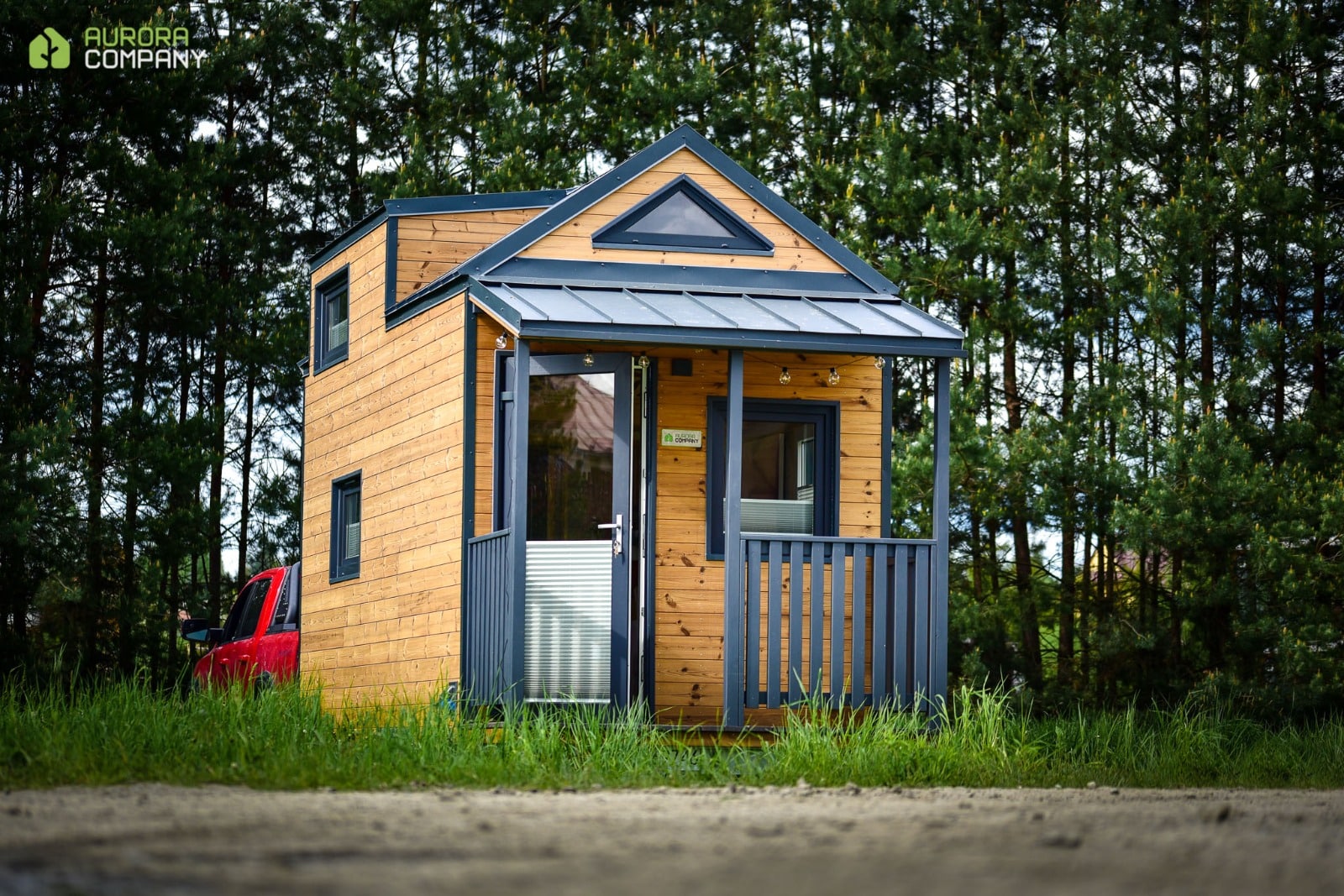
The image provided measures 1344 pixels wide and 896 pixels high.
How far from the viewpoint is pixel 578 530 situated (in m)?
11.1

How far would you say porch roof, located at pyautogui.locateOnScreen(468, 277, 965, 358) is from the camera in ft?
34.0

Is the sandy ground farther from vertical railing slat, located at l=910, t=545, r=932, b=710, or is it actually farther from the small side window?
the small side window

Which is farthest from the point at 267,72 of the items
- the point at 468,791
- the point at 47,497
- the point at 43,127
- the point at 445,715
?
the point at 468,791

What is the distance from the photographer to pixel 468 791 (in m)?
7.20

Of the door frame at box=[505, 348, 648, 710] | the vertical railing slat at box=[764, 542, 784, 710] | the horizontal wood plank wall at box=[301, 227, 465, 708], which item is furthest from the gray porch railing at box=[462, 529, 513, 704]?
the vertical railing slat at box=[764, 542, 784, 710]

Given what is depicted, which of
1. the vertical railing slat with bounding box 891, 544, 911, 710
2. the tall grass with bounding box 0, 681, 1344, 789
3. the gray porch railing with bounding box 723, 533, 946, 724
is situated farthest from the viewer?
the vertical railing slat with bounding box 891, 544, 911, 710

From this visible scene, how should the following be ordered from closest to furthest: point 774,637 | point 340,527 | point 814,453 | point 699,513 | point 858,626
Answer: point 774,637 < point 858,626 < point 699,513 < point 814,453 < point 340,527

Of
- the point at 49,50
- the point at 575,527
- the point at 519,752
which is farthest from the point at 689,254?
the point at 49,50

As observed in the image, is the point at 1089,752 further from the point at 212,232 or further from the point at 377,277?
the point at 212,232

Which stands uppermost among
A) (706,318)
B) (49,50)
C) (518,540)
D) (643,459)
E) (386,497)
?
(49,50)

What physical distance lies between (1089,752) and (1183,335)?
7061 mm

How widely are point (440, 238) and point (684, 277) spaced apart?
2.44 meters

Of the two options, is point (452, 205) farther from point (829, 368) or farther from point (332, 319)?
point (829, 368)

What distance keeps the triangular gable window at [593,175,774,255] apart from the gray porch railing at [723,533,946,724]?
8.72 ft
